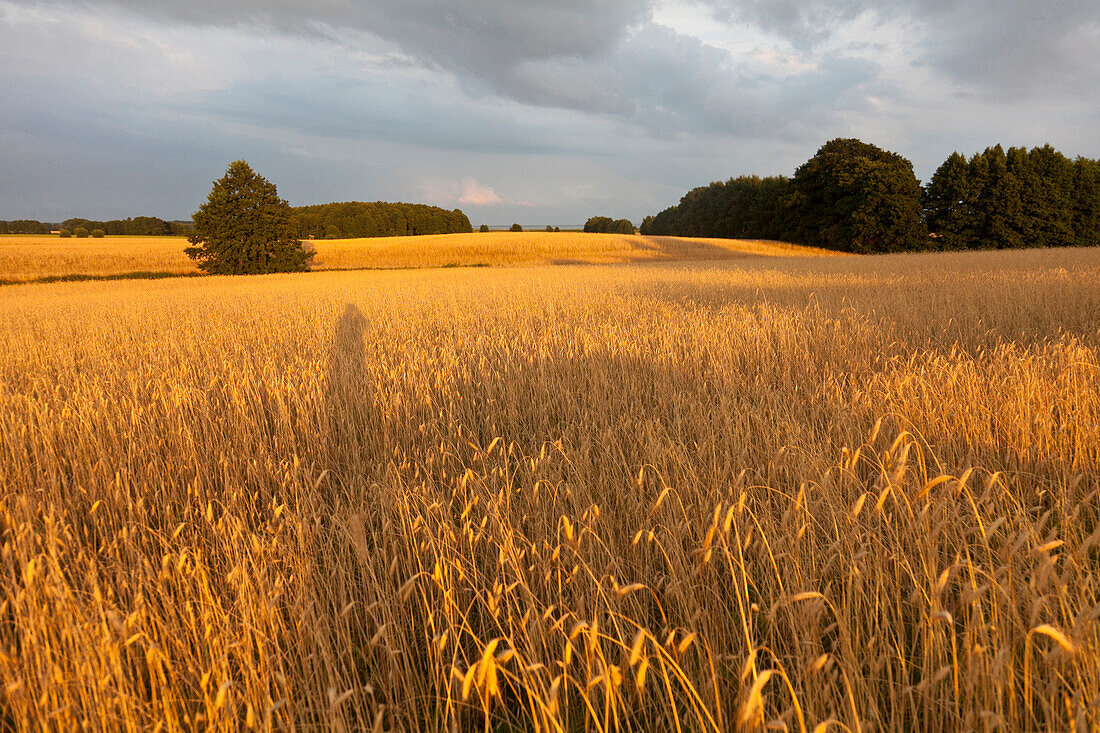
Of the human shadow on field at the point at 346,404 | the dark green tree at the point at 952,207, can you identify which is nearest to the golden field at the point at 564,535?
the human shadow on field at the point at 346,404

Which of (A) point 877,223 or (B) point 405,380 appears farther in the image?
(A) point 877,223

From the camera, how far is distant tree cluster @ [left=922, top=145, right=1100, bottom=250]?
129 ft

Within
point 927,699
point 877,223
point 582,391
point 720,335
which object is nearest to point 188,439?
point 582,391

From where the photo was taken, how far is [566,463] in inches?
104

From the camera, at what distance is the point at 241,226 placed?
2816 cm

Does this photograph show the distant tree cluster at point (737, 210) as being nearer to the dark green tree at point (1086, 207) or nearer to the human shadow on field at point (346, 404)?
the dark green tree at point (1086, 207)

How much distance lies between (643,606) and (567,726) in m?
0.55

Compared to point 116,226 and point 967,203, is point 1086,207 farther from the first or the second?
point 116,226

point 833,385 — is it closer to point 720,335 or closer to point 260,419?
point 720,335

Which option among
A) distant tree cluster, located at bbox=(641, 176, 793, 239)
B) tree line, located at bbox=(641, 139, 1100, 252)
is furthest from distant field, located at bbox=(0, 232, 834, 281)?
distant tree cluster, located at bbox=(641, 176, 793, 239)

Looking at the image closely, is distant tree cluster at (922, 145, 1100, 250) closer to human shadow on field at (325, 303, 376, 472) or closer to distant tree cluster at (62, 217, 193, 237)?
human shadow on field at (325, 303, 376, 472)

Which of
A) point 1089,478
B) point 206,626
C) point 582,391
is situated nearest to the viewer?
point 206,626

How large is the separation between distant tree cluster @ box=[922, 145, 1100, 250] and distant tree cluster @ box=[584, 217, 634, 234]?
5871cm

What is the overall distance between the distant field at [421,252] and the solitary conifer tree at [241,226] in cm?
641
